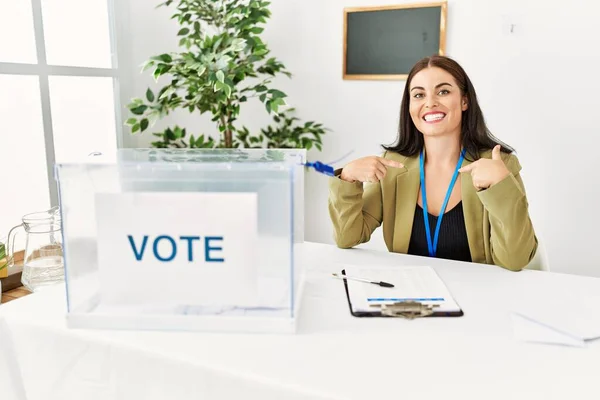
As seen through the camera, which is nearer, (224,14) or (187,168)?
(187,168)

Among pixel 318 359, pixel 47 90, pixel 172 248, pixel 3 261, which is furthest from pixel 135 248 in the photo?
pixel 47 90

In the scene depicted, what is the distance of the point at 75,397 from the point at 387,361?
0.56m

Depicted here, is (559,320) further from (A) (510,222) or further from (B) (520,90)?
(B) (520,90)

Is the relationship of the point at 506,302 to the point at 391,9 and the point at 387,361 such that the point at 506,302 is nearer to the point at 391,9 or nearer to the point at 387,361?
the point at 387,361

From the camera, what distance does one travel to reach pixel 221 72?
2232 millimetres

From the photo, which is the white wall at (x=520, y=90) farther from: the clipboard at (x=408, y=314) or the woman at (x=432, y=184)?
the clipboard at (x=408, y=314)

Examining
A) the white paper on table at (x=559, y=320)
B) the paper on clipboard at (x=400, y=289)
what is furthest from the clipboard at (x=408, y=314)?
the white paper on table at (x=559, y=320)

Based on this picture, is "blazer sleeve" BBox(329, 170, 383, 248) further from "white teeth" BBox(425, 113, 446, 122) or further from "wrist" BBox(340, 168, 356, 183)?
"white teeth" BBox(425, 113, 446, 122)

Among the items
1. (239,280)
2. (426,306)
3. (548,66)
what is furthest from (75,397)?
(548,66)

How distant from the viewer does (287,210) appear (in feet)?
2.87

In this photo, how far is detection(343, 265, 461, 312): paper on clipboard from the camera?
3.43ft

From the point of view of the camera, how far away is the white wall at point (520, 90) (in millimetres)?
2227

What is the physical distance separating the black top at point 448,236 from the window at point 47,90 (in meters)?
1.37

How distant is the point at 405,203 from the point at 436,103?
0.99ft
